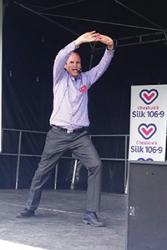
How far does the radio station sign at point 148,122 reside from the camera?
922 centimetres

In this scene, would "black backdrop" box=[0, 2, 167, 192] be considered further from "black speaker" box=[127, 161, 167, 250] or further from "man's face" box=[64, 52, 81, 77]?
"black speaker" box=[127, 161, 167, 250]

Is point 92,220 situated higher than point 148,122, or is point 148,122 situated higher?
point 148,122

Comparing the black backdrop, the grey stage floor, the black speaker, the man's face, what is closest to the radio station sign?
the black backdrop

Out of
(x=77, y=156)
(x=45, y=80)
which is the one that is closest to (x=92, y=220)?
(x=77, y=156)

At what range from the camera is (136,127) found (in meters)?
9.45

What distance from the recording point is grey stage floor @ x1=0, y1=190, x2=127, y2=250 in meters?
4.25

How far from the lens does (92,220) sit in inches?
207

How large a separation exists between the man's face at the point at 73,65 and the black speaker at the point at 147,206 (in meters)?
2.15

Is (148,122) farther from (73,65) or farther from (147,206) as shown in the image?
(147,206)

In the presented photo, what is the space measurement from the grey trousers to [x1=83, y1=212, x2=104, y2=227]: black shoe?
5 cm

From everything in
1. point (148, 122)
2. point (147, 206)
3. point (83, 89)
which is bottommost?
point (147, 206)

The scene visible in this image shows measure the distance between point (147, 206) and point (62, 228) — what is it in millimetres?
1766

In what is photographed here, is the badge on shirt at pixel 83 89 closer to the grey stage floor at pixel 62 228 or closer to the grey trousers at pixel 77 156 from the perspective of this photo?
the grey trousers at pixel 77 156

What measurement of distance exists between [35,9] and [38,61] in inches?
36.5
